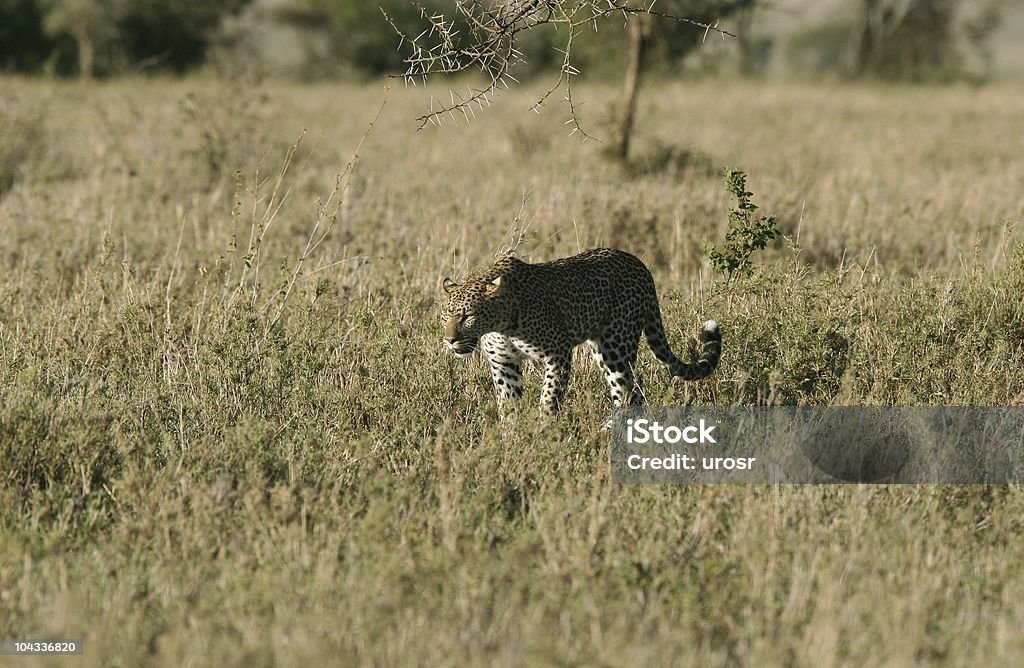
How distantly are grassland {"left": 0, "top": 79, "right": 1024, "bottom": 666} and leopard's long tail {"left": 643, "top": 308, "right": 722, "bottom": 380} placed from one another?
0.33ft

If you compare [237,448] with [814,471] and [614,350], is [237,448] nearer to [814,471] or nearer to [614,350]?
[614,350]

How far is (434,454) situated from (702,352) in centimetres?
169

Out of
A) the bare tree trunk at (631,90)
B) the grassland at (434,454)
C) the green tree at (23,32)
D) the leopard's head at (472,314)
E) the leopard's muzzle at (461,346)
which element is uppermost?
the green tree at (23,32)

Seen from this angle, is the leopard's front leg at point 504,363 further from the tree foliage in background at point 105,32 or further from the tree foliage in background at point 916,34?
the tree foliage in background at point 916,34

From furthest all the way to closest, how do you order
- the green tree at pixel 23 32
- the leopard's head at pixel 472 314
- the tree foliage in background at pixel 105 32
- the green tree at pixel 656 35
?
the green tree at pixel 23 32 < the tree foliage in background at pixel 105 32 < the green tree at pixel 656 35 < the leopard's head at pixel 472 314

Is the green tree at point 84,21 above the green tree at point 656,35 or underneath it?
above

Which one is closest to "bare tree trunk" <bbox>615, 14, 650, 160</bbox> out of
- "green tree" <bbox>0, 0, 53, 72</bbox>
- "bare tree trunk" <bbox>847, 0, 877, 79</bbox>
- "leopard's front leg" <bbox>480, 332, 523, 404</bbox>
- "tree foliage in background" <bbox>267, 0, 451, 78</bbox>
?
"leopard's front leg" <bbox>480, 332, 523, 404</bbox>

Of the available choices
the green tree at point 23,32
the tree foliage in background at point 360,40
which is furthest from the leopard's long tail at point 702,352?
the tree foliage in background at point 360,40

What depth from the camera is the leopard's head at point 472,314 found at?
5.42 meters

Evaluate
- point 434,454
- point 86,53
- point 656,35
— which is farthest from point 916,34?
point 434,454

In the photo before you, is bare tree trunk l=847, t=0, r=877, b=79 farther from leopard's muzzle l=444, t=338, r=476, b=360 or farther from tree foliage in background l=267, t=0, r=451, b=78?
leopard's muzzle l=444, t=338, r=476, b=360

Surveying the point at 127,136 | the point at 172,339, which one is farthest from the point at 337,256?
the point at 127,136

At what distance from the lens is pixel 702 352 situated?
603 centimetres

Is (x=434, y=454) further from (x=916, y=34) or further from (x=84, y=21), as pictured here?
(x=916, y=34)
